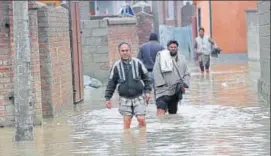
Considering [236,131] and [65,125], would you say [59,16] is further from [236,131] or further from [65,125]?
[236,131]

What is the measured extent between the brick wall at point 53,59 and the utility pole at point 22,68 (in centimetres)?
326

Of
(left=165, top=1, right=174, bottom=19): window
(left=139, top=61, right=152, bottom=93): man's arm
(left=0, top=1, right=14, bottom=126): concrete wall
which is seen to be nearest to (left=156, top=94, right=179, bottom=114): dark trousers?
(left=139, top=61, right=152, bottom=93): man's arm

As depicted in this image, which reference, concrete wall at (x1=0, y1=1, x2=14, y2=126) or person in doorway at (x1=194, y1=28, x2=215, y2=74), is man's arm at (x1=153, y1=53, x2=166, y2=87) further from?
person in doorway at (x1=194, y1=28, x2=215, y2=74)

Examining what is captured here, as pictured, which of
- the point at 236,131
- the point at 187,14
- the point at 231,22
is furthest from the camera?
the point at 187,14

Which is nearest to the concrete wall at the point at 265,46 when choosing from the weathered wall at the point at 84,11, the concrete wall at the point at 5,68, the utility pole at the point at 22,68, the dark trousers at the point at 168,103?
the dark trousers at the point at 168,103

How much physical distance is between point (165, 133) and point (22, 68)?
2.41 m

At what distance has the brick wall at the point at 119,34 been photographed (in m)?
26.3

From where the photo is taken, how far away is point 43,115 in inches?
634

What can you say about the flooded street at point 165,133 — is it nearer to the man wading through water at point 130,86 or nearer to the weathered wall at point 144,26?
the man wading through water at point 130,86

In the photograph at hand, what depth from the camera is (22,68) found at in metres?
12.6

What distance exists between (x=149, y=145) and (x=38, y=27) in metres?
4.78

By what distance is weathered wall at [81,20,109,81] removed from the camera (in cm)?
2553

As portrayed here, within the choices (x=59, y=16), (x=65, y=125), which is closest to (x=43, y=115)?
(x=65, y=125)

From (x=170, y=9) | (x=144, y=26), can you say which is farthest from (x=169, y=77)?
(x=170, y=9)
